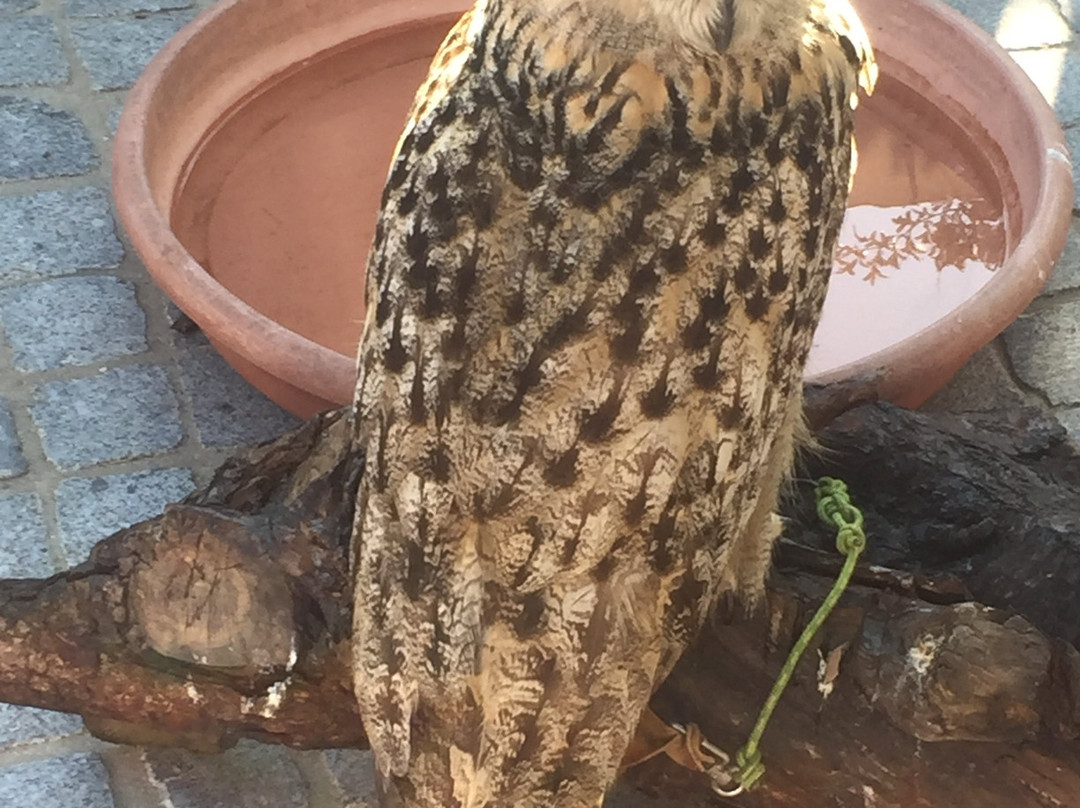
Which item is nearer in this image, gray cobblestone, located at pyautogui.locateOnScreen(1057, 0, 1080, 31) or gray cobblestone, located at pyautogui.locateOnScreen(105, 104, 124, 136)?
gray cobblestone, located at pyautogui.locateOnScreen(105, 104, 124, 136)

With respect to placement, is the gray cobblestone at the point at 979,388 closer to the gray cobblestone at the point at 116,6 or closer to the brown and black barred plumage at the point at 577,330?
the brown and black barred plumage at the point at 577,330

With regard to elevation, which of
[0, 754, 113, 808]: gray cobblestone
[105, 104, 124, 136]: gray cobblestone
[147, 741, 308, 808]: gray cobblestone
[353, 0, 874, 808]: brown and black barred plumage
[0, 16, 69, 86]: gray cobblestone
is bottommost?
[0, 754, 113, 808]: gray cobblestone

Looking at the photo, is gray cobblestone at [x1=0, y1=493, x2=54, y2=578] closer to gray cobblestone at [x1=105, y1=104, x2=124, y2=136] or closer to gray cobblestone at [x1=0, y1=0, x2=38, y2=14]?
gray cobblestone at [x1=105, y1=104, x2=124, y2=136]

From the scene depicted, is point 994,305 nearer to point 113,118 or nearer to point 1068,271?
point 1068,271

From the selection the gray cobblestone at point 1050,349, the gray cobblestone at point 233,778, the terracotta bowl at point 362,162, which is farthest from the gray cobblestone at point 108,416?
the gray cobblestone at point 1050,349

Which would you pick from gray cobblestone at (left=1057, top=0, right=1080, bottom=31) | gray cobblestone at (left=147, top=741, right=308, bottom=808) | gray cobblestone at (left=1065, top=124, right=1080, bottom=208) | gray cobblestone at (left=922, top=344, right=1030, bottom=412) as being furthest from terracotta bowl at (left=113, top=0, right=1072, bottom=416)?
gray cobblestone at (left=1057, top=0, right=1080, bottom=31)

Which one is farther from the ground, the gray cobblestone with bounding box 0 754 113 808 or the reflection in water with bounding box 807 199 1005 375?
the reflection in water with bounding box 807 199 1005 375

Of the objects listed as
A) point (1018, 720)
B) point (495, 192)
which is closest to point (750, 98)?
point (495, 192)
